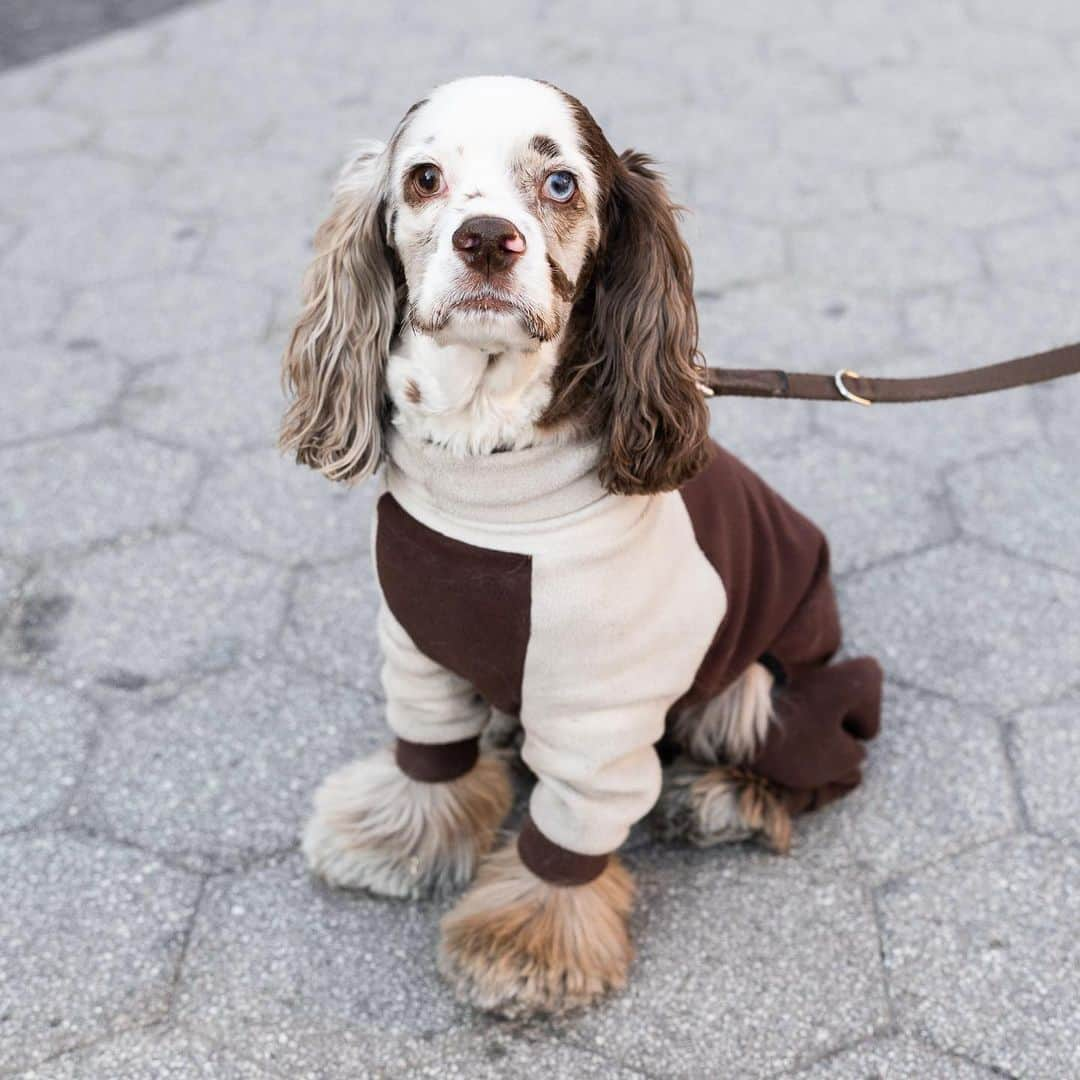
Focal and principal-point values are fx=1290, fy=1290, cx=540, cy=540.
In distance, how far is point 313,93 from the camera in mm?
4891

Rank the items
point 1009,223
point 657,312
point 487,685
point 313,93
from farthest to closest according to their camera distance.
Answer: point 313,93 → point 1009,223 → point 487,685 → point 657,312

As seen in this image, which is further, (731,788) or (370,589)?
(370,589)

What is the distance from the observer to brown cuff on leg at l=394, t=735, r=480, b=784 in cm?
218

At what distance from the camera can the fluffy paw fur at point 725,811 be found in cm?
223

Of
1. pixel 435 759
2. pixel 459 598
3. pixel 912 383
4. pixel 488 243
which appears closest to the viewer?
pixel 488 243

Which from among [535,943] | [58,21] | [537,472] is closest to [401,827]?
[535,943]

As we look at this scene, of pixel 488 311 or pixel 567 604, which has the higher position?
pixel 488 311

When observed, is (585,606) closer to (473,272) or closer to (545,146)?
(473,272)

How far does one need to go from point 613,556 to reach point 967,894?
93 cm

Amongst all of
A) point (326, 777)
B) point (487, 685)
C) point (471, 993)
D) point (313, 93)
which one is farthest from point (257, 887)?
point (313, 93)

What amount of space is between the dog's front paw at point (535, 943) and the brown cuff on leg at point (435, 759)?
0.19 metres

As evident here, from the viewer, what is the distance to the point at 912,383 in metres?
2.02

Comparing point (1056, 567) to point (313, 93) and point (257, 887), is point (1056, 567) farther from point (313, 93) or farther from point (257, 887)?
point (313, 93)

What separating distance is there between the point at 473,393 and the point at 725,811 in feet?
3.01
